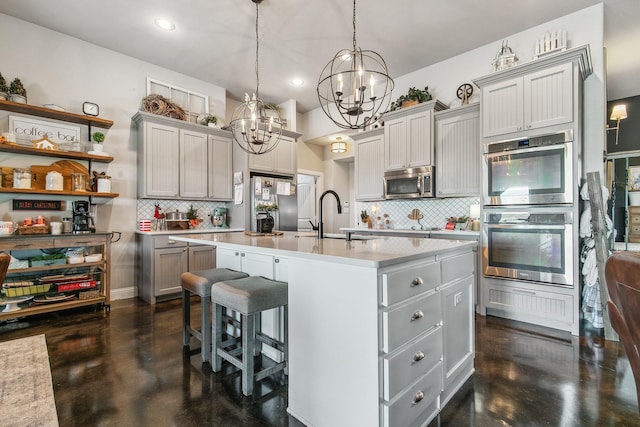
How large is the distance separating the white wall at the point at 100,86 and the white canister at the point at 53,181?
0.98 ft

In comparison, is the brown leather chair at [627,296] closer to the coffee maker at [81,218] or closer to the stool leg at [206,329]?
the stool leg at [206,329]

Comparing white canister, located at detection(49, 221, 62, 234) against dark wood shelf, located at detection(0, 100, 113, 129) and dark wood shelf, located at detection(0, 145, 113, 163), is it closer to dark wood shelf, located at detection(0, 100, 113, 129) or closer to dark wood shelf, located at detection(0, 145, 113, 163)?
dark wood shelf, located at detection(0, 145, 113, 163)

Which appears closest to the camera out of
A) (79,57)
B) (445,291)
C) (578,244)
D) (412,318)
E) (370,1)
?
(412,318)

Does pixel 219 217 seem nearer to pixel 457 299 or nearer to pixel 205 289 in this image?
pixel 205 289

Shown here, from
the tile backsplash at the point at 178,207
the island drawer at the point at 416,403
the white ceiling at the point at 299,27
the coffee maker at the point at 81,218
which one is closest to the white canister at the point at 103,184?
the coffee maker at the point at 81,218

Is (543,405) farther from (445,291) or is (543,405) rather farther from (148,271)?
(148,271)

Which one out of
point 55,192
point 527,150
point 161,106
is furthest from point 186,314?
point 527,150

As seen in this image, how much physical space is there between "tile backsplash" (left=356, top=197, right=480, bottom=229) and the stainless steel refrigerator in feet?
3.97

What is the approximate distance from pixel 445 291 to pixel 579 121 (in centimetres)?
259

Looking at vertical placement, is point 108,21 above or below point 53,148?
above

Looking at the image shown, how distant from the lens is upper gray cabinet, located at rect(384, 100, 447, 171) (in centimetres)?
411

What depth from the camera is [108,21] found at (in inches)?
138

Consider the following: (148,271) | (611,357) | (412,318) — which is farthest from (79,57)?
(611,357)

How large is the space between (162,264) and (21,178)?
5.61 ft
